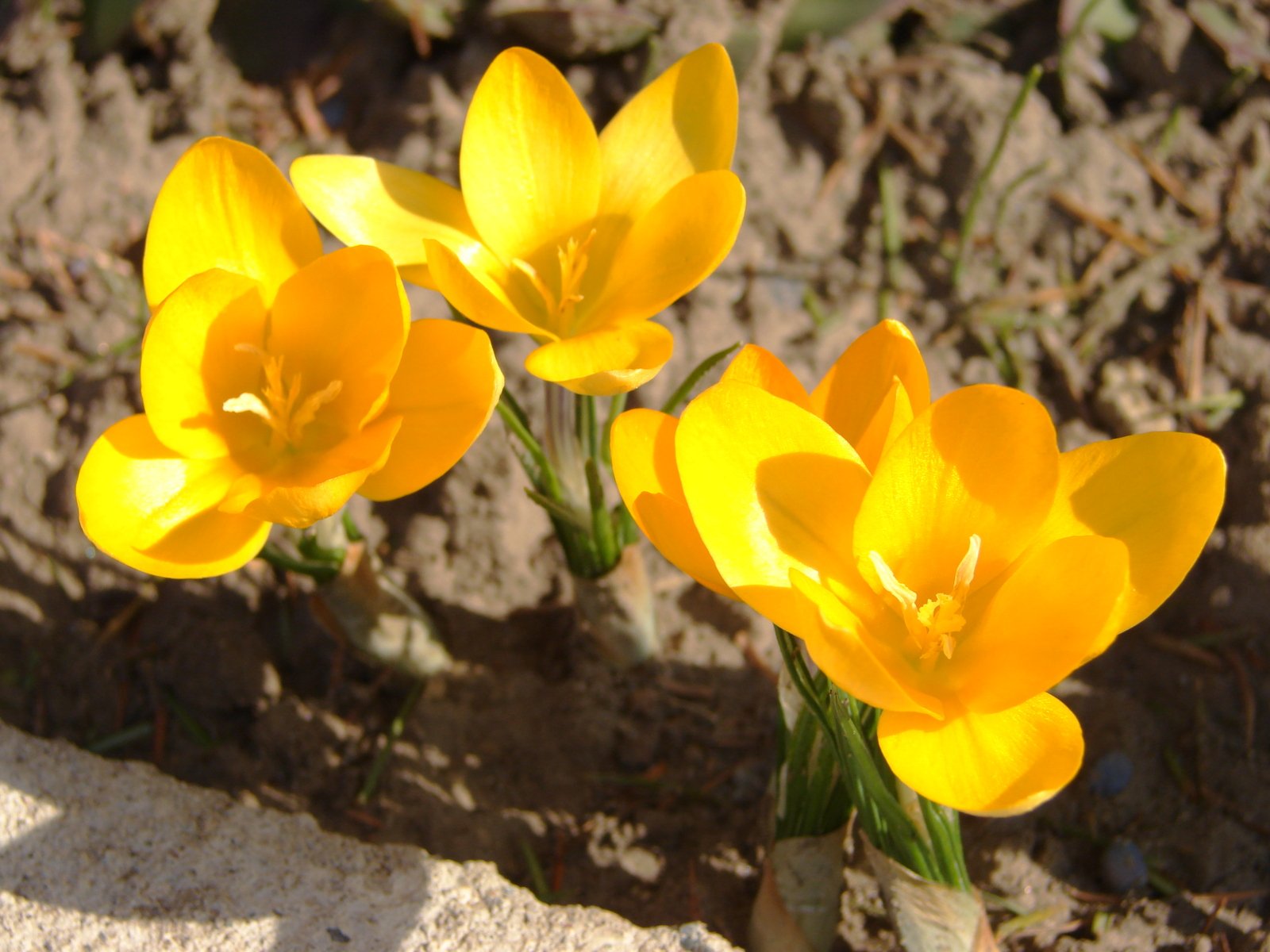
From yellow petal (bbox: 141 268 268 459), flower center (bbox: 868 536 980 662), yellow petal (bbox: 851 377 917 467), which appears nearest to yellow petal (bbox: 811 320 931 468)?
yellow petal (bbox: 851 377 917 467)

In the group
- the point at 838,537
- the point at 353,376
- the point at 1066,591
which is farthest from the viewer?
the point at 353,376

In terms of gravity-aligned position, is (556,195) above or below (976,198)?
above

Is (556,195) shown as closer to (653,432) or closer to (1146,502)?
(653,432)

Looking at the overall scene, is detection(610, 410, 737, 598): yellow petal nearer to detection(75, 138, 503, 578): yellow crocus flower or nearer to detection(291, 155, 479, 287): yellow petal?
detection(75, 138, 503, 578): yellow crocus flower

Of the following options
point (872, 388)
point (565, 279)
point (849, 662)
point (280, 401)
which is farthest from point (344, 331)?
point (849, 662)

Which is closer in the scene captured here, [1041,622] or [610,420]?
[1041,622]

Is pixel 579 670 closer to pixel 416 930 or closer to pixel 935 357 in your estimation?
pixel 416 930

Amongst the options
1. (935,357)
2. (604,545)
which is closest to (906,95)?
(935,357)
